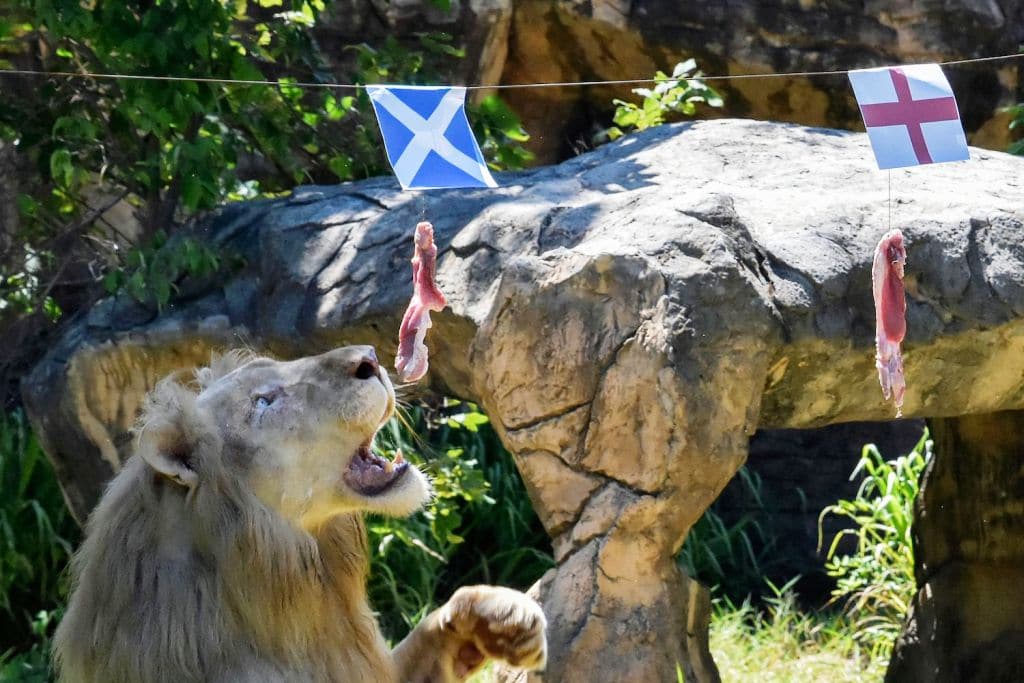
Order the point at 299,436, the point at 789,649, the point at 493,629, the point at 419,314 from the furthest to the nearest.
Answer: the point at 789,649
the point at 419,314
the point at 493,629
the point at 299,436

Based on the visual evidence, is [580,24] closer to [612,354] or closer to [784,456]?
[784,456]

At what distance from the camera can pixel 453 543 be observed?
6.25 meters

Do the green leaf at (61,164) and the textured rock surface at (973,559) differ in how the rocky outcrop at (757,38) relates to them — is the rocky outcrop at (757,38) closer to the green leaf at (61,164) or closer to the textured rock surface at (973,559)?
the green leaf at (61,164)

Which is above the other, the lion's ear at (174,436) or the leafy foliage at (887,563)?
the lion's ear at (174,436)

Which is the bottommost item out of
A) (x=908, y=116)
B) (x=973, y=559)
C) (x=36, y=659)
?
(x=973, y=559)

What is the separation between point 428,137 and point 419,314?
0.48 metres

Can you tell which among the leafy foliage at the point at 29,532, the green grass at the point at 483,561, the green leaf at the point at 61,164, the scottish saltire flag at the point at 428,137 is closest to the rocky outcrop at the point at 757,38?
the green grass at the point at 483,561

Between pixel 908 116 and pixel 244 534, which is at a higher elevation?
pixel 908 116

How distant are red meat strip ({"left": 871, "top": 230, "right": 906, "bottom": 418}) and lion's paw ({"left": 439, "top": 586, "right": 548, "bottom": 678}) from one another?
110 centimetres

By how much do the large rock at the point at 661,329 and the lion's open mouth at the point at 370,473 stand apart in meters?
0.71

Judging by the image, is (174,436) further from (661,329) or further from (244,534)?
(661,329)

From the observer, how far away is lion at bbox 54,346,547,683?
3.17 meters

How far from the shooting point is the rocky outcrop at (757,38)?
8391mm

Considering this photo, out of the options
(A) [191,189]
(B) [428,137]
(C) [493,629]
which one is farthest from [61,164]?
(C) [493,629]
